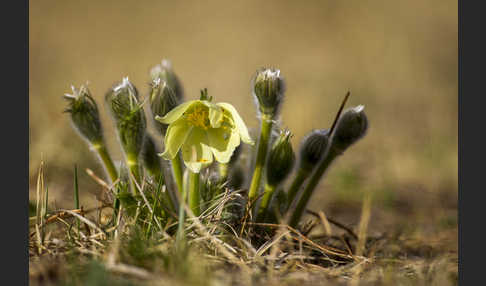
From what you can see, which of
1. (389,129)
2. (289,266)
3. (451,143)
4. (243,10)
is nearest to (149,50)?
(243,10)

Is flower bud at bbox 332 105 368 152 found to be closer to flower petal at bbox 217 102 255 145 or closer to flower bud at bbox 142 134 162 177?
flower petal at bbox 217 102 255 145

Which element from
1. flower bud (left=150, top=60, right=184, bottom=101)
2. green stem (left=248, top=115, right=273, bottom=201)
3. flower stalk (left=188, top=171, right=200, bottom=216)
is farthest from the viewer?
flower bud (left=150, top=60, right=184, bottom=101)

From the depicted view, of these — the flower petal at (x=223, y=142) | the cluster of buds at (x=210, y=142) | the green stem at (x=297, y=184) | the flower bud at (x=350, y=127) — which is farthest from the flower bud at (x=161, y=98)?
the flower bud at (x=350, y=127)

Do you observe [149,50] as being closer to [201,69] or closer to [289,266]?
[201,69]

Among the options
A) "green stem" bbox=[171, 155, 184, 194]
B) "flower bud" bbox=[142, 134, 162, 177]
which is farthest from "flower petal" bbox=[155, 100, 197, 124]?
"flower bud" bbox=[142, 134, 162, 177]

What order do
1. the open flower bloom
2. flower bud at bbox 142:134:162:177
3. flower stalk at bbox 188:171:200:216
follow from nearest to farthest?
the open flower bloom < flower stalk at bbox 188:171:200:216 < flower bud at bbox 142:134:162:177

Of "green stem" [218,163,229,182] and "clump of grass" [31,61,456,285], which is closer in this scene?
"clump of grass" [31,61,456,285]

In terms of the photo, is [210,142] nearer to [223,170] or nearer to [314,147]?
[223,170]
